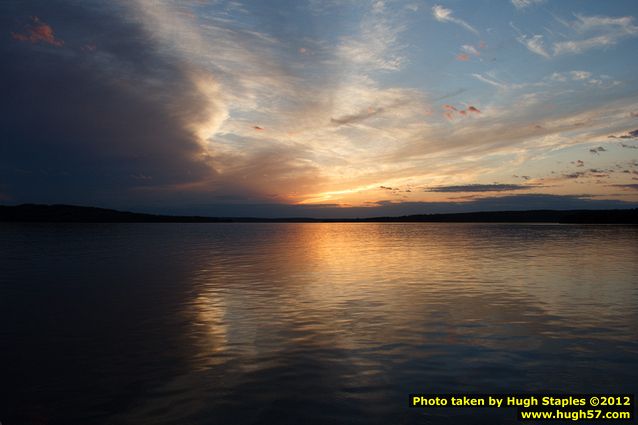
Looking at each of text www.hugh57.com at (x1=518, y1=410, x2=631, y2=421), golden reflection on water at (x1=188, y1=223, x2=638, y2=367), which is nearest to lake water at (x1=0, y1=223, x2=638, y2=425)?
golden reflection on water at (x1=188, y1=223, x2=638, y2=367)

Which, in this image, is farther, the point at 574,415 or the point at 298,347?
the point at 298,347

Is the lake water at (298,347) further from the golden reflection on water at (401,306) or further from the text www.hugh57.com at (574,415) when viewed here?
the text www.hugh57.com at (574,415)

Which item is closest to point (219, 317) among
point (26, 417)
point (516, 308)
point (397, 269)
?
point (26, 417)

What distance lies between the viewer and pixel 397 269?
3819cm

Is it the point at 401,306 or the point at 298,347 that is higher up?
the point at 298,347

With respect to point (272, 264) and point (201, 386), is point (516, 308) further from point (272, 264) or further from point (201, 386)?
point (272, 264)

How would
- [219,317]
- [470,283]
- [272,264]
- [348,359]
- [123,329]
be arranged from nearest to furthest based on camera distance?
[348,359]
[123,329]
[219,317]
[470,283]
[272,264]

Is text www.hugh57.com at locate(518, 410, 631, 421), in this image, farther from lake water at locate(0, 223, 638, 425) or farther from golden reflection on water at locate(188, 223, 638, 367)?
golden reflection on water at locate(188, 223, 638, 367)

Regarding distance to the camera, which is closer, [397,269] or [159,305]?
[159,305]

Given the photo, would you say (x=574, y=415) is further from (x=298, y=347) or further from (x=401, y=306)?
(x=401, y=306)

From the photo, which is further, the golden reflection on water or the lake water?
the golden reflection on water

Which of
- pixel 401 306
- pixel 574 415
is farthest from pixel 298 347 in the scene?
pixel 401 306

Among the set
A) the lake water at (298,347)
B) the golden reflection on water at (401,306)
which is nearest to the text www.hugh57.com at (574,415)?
the lake water at (298,347)

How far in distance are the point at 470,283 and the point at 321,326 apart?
16031mm
